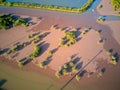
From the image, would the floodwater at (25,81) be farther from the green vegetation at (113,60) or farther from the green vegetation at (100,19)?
the green vegetation at (100,19)

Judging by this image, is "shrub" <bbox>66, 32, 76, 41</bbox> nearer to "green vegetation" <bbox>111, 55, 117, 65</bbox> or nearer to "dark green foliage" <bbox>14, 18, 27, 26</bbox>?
"green vegetation" <bbox>111, 55, 117, 65</bbox>

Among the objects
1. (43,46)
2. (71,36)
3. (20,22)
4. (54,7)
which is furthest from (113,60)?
(20,22)

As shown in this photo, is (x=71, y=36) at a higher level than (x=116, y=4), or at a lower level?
lower

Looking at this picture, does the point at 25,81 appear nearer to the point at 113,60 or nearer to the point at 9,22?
the point at 113,60

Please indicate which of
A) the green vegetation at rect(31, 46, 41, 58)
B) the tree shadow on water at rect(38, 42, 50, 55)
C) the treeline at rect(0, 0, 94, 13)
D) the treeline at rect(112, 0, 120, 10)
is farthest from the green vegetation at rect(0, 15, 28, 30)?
the treeline at rect(112, 0, 120, 10)

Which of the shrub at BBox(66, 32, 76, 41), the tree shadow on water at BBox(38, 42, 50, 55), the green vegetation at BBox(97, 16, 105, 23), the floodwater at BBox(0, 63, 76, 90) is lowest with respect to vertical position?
the floodwater at BBox(0, 63, 76, 90)

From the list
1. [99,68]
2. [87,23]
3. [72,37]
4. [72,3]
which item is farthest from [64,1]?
[99,68]

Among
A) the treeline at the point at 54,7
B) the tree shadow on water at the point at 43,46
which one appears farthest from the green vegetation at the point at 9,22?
the tree shadow on water at the point at 43,46

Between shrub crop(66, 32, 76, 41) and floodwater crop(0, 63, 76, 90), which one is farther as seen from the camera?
shrub crop(66, 32, 76, 41)

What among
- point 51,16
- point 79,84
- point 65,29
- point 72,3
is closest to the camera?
point 79,84

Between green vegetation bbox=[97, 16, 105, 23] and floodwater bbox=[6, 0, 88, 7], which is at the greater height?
floodwater bbox=[6, 0, 88, 7]

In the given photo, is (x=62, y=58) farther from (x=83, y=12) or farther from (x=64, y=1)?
(x=64, y=1)
